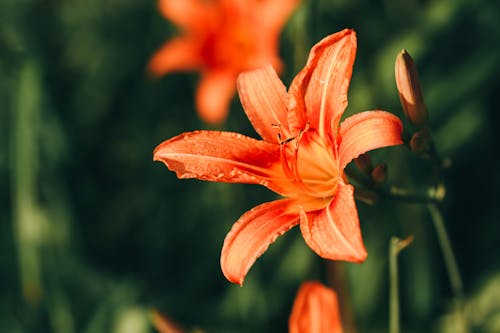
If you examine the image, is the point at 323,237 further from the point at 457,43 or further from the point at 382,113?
the point at 457,43

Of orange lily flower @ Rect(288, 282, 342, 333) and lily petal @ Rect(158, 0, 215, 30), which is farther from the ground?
lily petal @ Rect(158, 0, 215, 30)

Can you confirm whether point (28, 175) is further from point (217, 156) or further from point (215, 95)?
point (217, 156)

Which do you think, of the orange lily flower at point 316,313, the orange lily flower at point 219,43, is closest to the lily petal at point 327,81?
the orange lily flower at point 316,313

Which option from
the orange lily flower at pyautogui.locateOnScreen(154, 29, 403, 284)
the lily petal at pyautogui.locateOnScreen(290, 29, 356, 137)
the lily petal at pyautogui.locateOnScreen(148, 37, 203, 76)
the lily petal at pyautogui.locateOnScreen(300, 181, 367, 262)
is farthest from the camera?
the lily petal at pyautogui.locateOnScreen(148, 37, 203, 76)

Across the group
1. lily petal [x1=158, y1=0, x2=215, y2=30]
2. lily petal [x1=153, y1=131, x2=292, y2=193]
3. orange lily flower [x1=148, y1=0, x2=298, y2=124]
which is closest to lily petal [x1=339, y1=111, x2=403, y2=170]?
lily petal [x1=153, y1=131, x2=292, y2=193]

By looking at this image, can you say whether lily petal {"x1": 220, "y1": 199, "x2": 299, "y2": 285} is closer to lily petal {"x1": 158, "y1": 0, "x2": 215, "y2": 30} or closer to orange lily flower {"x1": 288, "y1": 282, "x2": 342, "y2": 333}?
orange lily flower {"x1": 288, "y1": 282, "x2": 342, "y2": 333}

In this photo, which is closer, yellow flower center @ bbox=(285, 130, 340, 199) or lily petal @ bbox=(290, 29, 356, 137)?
lily petal @ bbox=(290, 29, 356, 137)

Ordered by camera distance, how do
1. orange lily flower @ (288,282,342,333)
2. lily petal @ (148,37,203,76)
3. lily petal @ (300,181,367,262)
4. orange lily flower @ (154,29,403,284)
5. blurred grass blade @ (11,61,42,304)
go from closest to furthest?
lily petal @ (300,181,367,262) < orange lily flower @ (154,29,403,284) < orange lily flower @ (288,282,342,333) < blurred grass blade @ (11,61,42,304) < lily petal @ (148,37,203,76)

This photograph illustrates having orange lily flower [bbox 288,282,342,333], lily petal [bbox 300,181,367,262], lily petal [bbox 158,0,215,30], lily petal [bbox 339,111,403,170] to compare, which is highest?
lily petal [bbox 158,0,215,30]

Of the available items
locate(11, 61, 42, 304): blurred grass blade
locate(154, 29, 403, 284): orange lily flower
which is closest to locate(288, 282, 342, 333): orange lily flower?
locate(154, 29, 403, 284): orange lily flower
